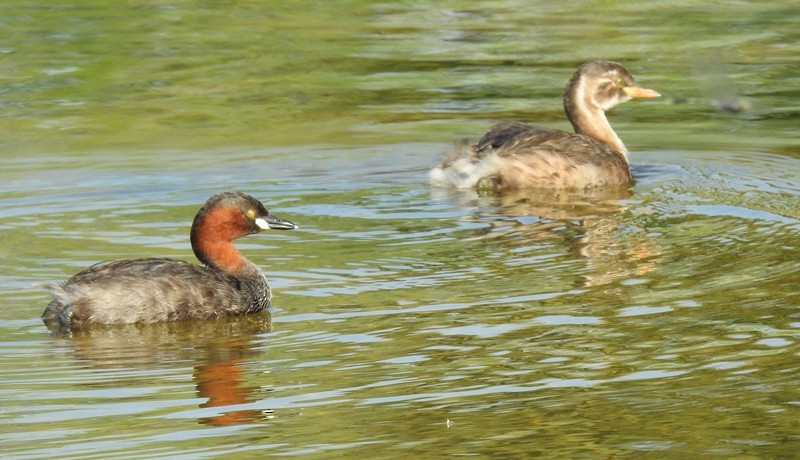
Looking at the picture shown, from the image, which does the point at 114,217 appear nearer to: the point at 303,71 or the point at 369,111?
the point at 369,111

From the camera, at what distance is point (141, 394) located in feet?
24.2

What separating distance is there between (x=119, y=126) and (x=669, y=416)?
370 inches

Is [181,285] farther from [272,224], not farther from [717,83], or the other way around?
[717,83]

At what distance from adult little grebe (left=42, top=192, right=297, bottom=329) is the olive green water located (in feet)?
0.33

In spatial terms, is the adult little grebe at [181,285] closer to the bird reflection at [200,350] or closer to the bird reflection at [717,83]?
the bird reflection at [200,350]

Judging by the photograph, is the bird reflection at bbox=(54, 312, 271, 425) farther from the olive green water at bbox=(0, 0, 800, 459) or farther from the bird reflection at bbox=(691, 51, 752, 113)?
the bird reflection at bbox=(691, 51, 752, 113)

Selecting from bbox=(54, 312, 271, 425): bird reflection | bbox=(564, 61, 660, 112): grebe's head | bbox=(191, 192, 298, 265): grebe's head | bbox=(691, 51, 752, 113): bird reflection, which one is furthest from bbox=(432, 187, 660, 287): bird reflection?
bbox=(691, 51, 752, 113): bird reflection

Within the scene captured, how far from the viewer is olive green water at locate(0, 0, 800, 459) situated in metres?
6.92

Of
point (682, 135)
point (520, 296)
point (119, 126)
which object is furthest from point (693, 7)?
point (520, 296)

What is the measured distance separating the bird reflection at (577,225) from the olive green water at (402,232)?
0.04 meters

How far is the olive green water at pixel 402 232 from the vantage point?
692 cm

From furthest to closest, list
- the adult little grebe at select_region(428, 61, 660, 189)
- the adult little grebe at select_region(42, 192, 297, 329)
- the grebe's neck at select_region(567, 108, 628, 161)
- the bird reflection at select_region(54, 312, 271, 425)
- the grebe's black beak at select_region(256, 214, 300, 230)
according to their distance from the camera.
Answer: the grebe's neck at select_region(567, 108, 628, 161)
the adult little grebe at select_region(428, 61, 660, 189)
the grebe's black beak at select_region(256, 214, 300, 230)
the adult little grebe at select_region(42, 192, 297, 329)
the bird reflection at select_region(54, 312, 271, 425)

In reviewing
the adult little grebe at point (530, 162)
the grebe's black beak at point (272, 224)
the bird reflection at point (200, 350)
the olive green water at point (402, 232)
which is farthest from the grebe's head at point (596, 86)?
the bird reflection at point (200, 350)

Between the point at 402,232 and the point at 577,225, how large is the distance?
4.02 feet
